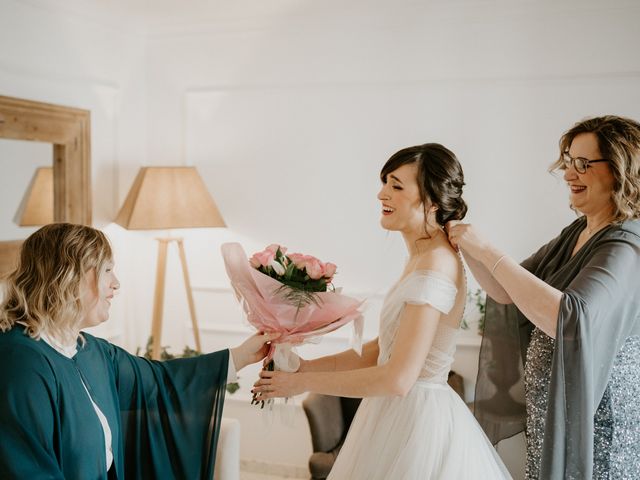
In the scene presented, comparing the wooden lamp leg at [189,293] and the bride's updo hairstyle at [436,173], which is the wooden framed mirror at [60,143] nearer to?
the wooden lamp leg at [189,293]

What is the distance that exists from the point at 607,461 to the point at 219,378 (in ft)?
4.20

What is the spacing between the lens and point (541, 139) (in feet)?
12.3

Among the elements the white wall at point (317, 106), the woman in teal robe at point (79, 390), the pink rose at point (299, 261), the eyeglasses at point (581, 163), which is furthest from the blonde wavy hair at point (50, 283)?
the white wall at point (317, 106)

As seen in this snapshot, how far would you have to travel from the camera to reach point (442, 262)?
7.04 feet

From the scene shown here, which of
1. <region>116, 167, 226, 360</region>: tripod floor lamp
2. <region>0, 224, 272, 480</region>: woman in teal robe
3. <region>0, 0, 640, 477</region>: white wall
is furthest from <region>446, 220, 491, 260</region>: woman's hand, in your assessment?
<region>116, 167, 226, 360</region>: tripod floor lamp

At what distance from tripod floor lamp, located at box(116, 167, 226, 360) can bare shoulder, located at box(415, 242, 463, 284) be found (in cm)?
216

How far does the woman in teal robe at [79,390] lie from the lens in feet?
6.00

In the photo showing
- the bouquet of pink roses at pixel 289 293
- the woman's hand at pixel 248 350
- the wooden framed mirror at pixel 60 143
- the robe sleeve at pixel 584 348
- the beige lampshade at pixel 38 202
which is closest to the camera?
the robe sleeve at pixel 584 348

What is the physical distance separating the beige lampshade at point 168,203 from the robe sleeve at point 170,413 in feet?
5.70

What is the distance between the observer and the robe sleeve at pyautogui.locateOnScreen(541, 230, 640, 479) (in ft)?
6.70

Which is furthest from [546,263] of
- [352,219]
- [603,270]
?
[352,219]

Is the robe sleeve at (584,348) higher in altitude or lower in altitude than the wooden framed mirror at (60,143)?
lower

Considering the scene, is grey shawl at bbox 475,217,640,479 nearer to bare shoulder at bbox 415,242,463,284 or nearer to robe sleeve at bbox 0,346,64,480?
bare shoulder at bbox 415,242,463,284

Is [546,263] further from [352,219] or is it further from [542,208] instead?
[352,219]
